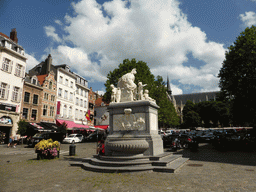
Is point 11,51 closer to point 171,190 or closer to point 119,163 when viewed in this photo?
point 119,163

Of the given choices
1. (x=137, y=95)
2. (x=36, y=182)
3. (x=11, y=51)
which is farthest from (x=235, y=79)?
(x=11, y=51)

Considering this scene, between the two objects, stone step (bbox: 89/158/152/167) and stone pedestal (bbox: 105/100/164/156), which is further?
stone pedestal (bbox: 105/100/164/156)

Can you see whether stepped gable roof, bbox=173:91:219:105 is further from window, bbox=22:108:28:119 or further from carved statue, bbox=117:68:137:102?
carved statue, bbox=117:68:137:102

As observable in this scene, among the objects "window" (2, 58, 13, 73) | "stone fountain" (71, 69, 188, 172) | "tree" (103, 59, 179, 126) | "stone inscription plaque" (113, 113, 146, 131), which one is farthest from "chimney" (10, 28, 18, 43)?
"stone inscription plaque" (113, 113, 146, 131)

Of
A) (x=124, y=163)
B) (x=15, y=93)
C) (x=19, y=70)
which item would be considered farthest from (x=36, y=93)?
(x=124, y=163)

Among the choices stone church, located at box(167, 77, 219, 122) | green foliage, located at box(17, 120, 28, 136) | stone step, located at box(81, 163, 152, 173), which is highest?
stone church, located at box(167, 77, 219, 122)

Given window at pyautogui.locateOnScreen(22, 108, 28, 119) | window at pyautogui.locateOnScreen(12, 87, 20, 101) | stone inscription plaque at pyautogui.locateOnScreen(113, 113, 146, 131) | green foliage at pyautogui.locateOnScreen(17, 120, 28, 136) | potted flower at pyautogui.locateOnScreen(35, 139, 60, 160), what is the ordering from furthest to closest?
1. window at pyautogui.locateOnScreen(22, 108, 28, 119)
2. window at pyautogui.locateOnScreen(12, 87, 20, 101)
3. green foliage at pyautogui.locateOnScreen(17, 120, 28, 136)
4. potted flower at pyautogui.locateOnScreen(35, 139, 60, 160)
5. stone inscription plaque at pyautogui.locateOnScreen(113, 113, 146, 131)

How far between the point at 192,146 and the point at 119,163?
10.7m

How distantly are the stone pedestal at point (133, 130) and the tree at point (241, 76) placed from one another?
15.6 metres

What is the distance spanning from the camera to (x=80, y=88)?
4538 cm

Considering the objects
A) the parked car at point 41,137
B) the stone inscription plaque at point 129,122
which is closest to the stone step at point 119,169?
the stone inscription plaque at point 129,122

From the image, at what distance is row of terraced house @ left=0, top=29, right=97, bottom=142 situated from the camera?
89.1 feet

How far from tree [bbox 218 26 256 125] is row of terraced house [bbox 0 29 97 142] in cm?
2580

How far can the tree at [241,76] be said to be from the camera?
2033 centimetres
